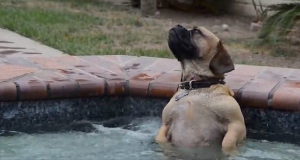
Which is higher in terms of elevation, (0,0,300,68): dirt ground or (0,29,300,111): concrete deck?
(0,29,300,111): concrete deck

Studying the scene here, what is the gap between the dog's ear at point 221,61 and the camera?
436cm

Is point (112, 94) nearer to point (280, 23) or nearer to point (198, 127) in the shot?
point (198, 127)

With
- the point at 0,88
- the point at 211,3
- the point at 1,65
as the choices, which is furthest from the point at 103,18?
the point at 0,88

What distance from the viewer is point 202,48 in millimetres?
4402

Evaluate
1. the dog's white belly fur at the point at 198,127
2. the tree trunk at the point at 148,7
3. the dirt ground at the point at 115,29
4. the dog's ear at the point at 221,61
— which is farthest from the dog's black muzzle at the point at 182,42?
the tree trunk at the point at 148,7

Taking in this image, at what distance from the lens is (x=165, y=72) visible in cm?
536

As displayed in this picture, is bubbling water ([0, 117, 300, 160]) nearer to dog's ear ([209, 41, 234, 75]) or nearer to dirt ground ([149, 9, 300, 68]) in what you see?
dog's ear ([209, 41, 234, 75])

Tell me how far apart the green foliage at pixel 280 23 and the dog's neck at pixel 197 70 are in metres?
4.36

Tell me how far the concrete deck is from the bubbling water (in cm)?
27

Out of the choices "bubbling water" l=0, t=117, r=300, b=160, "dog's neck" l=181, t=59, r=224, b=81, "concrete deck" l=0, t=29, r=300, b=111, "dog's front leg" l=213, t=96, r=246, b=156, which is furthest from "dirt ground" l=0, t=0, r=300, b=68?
"dog's front leg" l=213, t=96, r=246, b=156

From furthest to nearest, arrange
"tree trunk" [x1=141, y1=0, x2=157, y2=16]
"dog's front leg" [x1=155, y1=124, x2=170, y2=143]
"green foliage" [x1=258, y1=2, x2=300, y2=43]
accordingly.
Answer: "tree trunk" [x1=141, y1=0, x2=157, y2=16]
"green foliage" [x1=258, y1=2, x2=300, y2=43]
"dog's front leg" [x1=155, y1=124, x2=170, y2=143]

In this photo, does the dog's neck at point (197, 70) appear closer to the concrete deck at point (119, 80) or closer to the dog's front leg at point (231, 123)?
the dog's front leg at point (231, 123)

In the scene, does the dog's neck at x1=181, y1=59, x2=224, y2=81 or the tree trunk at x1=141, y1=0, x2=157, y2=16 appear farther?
the tree trunk at x1=141, y1=0, x2=157, y2=16

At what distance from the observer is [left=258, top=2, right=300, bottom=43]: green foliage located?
8633 mm
